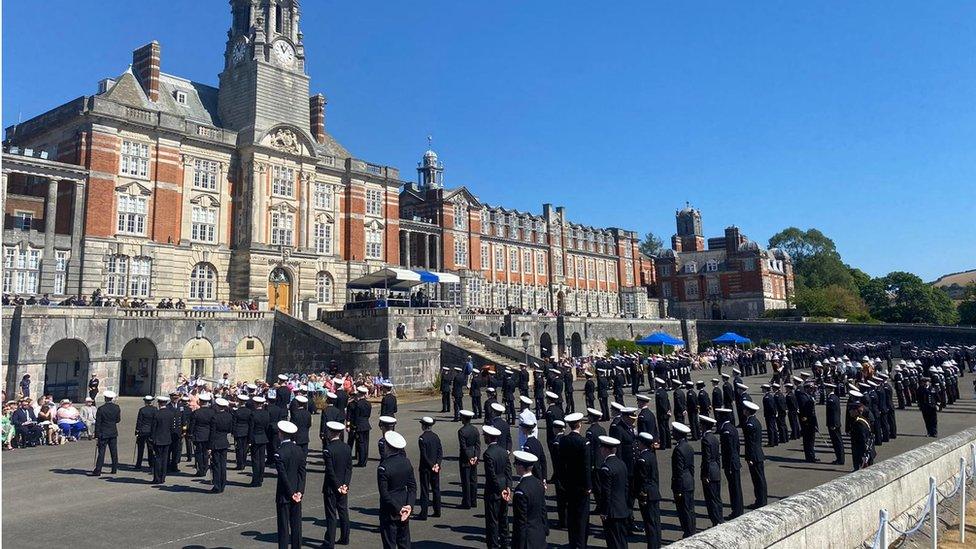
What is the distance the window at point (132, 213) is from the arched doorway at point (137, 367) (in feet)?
21.4

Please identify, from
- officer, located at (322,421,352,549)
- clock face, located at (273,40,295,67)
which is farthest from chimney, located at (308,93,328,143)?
officer, located at (322,421,352,549)

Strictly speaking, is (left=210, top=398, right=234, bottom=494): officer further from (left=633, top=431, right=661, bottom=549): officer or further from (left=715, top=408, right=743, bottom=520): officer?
(left=715, top=408, right=743, bottom=520): officer

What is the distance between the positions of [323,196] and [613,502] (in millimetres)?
39158

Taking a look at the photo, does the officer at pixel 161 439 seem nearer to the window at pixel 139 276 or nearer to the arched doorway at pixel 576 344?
the window at pixel 139 276

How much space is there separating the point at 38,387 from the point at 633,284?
222ft

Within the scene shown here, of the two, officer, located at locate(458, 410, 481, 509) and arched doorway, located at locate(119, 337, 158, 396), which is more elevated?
arched doorway, located at locate(119, 337, 158, 396)

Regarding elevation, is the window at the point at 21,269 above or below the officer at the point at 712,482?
above

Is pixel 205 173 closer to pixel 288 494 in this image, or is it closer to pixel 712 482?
pixel 288 494

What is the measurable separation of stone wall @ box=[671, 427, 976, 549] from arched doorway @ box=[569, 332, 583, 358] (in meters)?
42.9

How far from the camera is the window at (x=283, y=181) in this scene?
40.8 m

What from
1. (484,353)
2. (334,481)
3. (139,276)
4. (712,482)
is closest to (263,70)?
(139,276)

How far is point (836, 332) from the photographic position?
6281 cm

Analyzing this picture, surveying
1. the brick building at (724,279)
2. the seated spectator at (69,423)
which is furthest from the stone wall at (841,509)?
the brick building at (724,279)

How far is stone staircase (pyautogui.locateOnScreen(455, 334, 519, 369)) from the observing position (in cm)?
3291
